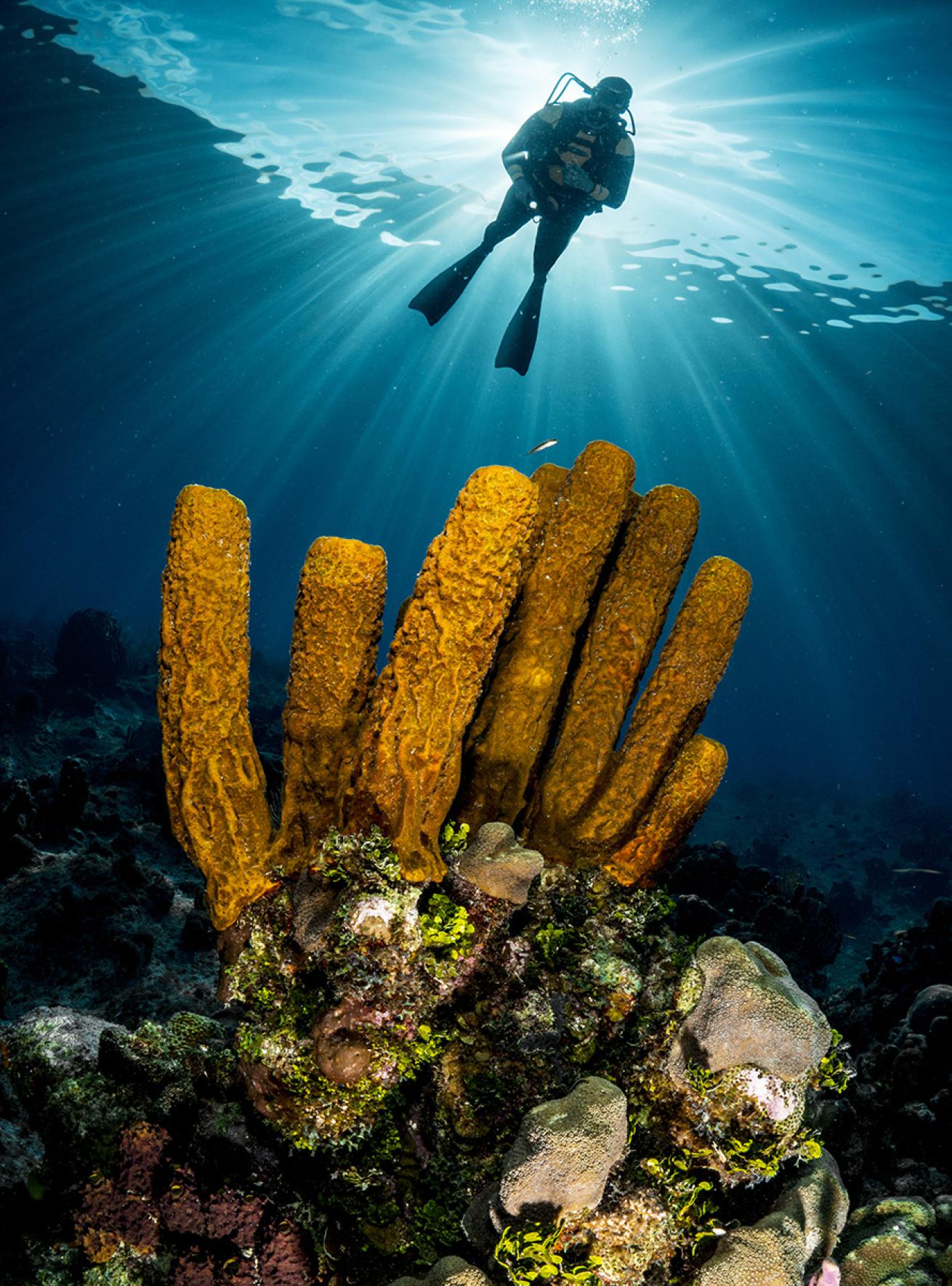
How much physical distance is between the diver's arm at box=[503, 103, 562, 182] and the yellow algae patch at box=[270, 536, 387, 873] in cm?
754

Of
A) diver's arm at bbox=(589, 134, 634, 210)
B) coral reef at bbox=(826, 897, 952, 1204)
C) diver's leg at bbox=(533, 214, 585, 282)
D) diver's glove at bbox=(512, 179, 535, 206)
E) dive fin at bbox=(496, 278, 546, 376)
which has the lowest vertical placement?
coral reef at bbox=(826, 897, 952, 1204)

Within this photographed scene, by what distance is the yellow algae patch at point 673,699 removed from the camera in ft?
9.38

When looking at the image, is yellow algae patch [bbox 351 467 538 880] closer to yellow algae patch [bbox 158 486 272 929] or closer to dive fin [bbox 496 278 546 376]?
yellow algae patch [bbox 158 486 272 929]

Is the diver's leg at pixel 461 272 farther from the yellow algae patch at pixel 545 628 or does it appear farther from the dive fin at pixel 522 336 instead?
the yellow algae patch at pixel 545 628

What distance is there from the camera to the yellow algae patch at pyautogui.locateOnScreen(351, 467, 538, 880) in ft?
7.90

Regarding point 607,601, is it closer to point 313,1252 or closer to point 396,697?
point 396,697

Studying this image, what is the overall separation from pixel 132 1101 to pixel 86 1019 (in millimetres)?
812

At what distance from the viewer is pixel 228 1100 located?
2561 mm

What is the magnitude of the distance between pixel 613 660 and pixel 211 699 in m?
1.82

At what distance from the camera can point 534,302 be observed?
8.27m

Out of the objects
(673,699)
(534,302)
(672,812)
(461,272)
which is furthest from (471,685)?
(534,302)

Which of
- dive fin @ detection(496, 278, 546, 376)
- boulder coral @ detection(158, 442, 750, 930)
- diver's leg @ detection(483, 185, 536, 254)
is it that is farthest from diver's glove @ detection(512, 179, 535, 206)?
boulder coral @ detection(158, 442, 750, 930)

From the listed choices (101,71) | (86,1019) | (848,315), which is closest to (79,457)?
(101,71)

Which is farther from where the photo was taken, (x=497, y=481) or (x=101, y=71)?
(x=101, y=71)
